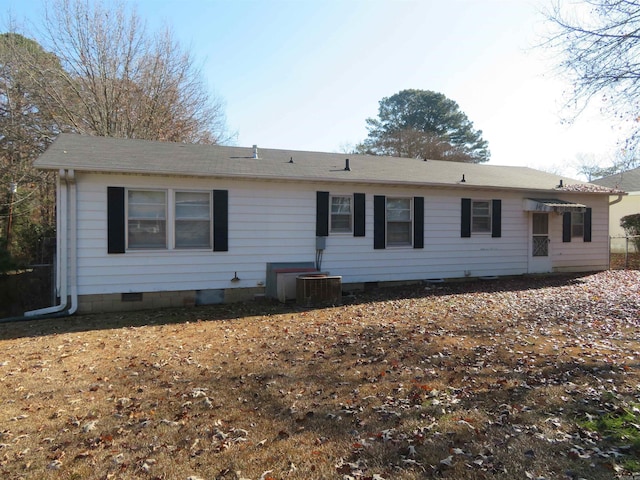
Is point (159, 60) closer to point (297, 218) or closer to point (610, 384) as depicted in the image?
point (297, 218)

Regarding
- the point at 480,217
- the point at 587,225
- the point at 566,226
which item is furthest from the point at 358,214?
the point at 587,225

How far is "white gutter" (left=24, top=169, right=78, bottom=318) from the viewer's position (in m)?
8.01

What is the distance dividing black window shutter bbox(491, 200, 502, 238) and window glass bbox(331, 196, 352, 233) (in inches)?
174

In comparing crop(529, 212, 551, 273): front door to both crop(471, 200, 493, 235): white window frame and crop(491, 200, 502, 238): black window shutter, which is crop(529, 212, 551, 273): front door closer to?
crop(491, 200, 502, 238): black window shutter

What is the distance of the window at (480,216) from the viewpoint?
11.8 m

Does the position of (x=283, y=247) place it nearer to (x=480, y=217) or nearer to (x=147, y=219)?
(x=147, y=219)

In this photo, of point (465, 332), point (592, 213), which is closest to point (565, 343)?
point (465, 332)

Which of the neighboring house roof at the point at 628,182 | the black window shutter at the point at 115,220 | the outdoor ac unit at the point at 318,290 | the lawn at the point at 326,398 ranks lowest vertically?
the lawn at the point at 326,398

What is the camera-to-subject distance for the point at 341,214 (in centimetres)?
1034

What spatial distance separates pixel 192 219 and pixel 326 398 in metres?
6.08

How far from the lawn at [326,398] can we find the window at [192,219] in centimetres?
213

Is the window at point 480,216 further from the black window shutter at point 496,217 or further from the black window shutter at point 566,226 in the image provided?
the black window shutter at point 566,226

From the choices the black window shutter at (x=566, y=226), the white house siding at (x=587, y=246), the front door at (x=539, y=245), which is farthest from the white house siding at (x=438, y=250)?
the black window shutter at (x=566, y=226)

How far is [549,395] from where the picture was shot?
398cm
